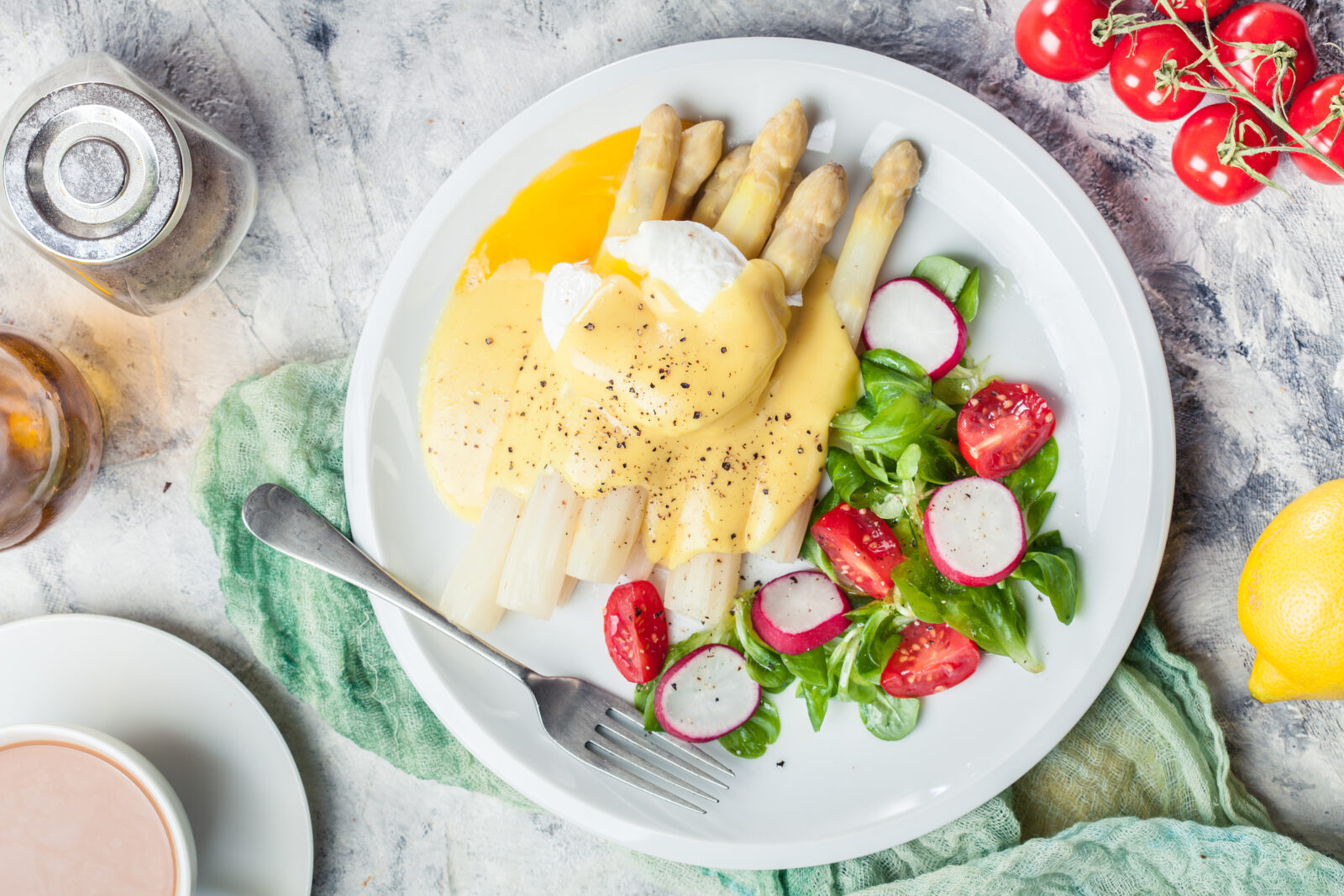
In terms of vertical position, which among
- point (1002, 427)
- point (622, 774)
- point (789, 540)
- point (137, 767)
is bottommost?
point (622, 774)

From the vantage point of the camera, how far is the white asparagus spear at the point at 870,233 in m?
2.40

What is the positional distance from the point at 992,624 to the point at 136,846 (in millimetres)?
2490

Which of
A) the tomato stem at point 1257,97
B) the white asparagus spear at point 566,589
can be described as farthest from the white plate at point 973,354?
the tomato stem at point 1257,97

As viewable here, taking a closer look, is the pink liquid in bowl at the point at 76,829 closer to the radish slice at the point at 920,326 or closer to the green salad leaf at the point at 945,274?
the radish slice at the point at 920,326

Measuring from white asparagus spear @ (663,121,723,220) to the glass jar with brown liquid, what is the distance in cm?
194

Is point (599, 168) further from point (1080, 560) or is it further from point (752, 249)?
point (1080, 560)

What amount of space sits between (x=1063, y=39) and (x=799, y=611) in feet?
5.69

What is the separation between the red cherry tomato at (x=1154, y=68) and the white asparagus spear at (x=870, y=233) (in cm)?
60

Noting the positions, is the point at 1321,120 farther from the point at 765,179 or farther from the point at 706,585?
the point at 706,585

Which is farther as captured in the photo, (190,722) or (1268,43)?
(190,722)

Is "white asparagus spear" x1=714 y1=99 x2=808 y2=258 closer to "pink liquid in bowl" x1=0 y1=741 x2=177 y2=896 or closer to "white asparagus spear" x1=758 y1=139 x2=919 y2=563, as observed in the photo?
"white asparagus spear" x1=758 y1=139 x2=919 y2=563

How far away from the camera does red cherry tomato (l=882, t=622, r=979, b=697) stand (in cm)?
247

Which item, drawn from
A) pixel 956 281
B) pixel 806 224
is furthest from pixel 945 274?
pixel 806 224

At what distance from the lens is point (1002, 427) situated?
2340 millimetres
